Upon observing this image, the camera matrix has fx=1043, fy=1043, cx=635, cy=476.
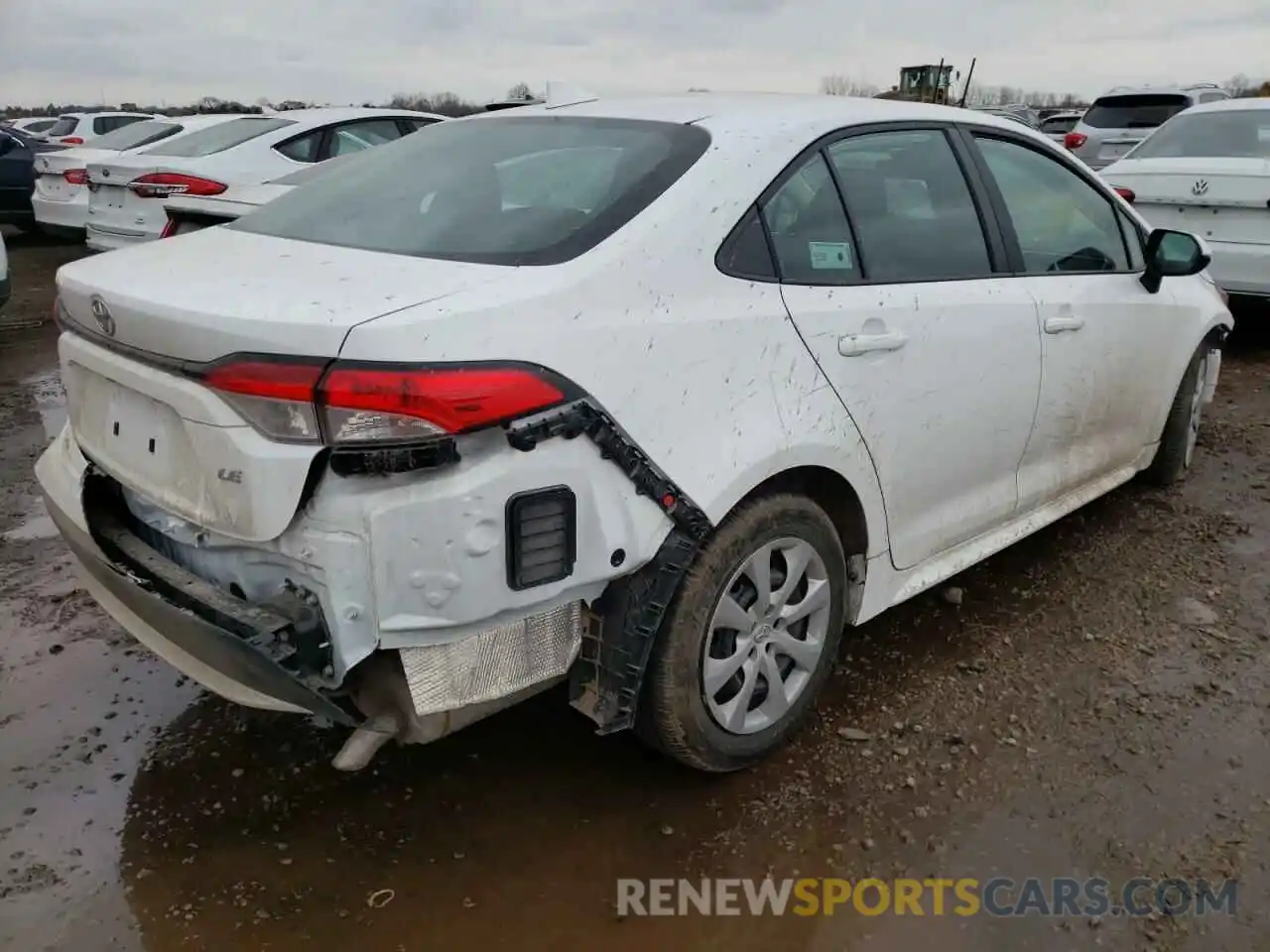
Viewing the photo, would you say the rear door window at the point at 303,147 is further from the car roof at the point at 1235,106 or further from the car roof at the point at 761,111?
the car roof at the point at 1235,106

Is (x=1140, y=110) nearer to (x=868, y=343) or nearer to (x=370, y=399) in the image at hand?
(x=868, y=343)

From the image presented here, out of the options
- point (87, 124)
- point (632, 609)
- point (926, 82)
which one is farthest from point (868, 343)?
point (926, 82)

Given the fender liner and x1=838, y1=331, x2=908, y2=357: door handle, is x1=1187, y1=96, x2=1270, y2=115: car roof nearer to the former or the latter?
x1=838, y1=331, x2=908, y2=357: door handle

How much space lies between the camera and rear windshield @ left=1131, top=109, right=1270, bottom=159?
6828 mm

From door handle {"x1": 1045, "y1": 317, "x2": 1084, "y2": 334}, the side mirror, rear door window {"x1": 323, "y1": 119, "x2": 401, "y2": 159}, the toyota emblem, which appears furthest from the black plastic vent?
rear door window {"x1": 323, "y1": 119, "x2": 401, "y2": 159}

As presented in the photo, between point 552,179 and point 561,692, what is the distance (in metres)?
1.51

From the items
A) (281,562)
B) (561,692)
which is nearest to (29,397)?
(561,692)

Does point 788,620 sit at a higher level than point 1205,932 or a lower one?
higher

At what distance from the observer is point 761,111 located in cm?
278

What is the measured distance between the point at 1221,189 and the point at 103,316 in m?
6.30

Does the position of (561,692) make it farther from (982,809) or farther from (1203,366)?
(1203,366)

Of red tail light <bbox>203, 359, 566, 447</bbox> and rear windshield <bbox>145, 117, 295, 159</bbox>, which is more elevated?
red tail light <bbox>203, 359, 566, 447</bbox>

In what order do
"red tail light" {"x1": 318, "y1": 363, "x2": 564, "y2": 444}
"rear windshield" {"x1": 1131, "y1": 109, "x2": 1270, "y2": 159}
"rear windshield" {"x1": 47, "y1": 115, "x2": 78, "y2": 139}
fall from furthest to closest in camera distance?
"rear windshield" {"x1": 47, "y1": 115, "x2": 78, "y2": 139}
"rear windshield" {"x1": 1131, "y1": 109, "x2": 1270, "y2": 159}
"red tail light" {"x1": 318, "y1": 363, "x2": 564, "y2": 444}

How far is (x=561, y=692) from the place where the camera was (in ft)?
10.4
